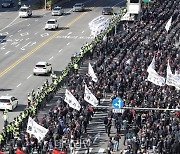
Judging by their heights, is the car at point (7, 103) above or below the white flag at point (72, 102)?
below

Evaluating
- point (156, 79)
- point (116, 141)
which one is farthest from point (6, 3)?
point (116, 141)

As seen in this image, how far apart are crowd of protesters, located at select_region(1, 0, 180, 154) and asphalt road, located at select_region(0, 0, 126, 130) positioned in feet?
13.1

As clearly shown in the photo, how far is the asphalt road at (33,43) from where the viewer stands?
6912 cm

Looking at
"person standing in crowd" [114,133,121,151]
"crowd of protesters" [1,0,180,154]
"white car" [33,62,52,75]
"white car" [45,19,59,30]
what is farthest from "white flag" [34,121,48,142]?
"white car" [45,19,59,30]

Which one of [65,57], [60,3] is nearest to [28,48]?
[65,57]

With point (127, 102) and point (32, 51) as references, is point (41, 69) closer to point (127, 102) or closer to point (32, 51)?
point (32, 51)

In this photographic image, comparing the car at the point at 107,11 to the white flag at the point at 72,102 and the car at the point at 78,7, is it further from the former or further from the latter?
the white flag at the point at 72,102

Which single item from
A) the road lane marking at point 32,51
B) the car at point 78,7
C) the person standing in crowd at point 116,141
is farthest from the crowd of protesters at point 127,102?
the car at point 78,7

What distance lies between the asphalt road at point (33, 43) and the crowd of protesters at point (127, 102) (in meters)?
3.99

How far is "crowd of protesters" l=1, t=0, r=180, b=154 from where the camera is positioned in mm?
49334

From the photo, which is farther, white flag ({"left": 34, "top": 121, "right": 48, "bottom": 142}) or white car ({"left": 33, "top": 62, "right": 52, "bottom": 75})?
white car ({"left": 33, "top": 62, "right": 52, "bottom": 75})

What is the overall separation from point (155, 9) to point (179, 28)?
12886 mm

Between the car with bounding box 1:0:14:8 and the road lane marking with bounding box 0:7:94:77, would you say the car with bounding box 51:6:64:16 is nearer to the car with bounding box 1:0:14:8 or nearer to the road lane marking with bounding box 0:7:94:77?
the road lane marking with bounding box 0:7:94:77

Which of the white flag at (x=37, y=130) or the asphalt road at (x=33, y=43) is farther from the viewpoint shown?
the asphalt road at (x=33, y=43)
